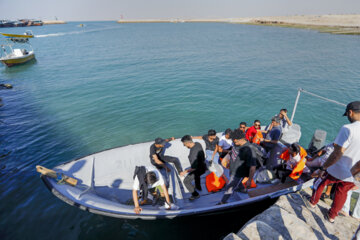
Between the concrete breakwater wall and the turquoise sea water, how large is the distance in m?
1.86

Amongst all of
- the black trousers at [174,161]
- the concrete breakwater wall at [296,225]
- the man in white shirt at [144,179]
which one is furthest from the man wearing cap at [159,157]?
the concrete breakwater wall at [296,225]

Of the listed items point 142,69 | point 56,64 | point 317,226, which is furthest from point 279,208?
point 56,64

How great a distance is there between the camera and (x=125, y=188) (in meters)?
6.16

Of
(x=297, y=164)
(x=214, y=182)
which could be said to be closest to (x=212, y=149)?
(x=214, y=182)

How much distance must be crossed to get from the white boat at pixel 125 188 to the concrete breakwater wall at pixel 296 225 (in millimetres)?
722

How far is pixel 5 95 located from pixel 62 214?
57.3 ft

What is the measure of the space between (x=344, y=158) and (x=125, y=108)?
45.3 ft

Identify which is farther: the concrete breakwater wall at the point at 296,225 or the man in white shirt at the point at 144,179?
the man in white shirt at the point at 144,179

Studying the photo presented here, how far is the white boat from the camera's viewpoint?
4.69m

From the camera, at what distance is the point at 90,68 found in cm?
2495

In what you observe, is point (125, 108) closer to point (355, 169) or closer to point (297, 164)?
point (297, 164)

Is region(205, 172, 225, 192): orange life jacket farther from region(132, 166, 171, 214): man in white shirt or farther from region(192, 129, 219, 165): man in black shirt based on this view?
region(132, 166, 171, 214): man in white shirt

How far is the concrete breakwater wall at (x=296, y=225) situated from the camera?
3.62 m

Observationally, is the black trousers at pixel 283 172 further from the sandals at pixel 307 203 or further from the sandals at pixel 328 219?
the sandals at pixel 328 219
